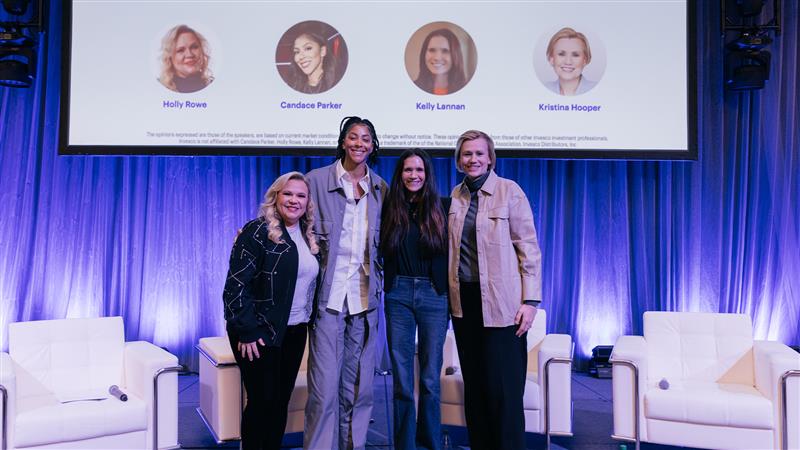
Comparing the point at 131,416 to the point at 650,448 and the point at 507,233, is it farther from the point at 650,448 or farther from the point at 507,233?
the point at 650,448

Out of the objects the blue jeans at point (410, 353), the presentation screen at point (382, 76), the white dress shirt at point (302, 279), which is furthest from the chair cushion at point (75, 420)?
the presentation screen at point (382, 76)

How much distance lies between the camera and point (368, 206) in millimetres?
2658

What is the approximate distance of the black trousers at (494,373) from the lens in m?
2.50

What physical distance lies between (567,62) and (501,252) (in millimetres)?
2089

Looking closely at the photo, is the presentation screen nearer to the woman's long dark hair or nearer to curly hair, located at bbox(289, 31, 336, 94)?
curly hair, located at bbox(289, 31, 336, 94)

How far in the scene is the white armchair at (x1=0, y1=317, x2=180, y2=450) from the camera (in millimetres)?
2576

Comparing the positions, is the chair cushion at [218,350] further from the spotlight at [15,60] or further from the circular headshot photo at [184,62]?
the spotlight at [15,60]

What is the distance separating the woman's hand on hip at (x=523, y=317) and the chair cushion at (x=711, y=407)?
2.83ft

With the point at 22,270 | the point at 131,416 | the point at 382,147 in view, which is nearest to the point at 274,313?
the point at 131,416

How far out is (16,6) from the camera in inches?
158

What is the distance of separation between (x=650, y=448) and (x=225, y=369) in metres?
2.19

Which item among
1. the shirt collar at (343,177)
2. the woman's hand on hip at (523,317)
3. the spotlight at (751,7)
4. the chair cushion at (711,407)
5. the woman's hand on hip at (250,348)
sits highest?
the spotlight at (751,7)

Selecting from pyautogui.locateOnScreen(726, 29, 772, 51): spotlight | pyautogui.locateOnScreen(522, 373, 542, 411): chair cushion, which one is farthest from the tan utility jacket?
pyautogui.locateOnScreen(726, 29, 772, 51): spotlight

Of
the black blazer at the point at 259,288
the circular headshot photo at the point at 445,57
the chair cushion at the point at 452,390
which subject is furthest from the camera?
the circular headshot photo at the point at 445,57
